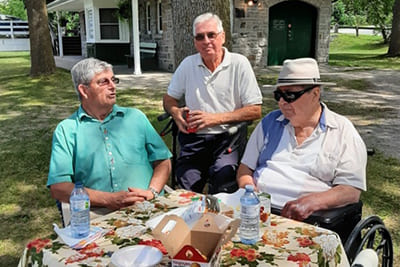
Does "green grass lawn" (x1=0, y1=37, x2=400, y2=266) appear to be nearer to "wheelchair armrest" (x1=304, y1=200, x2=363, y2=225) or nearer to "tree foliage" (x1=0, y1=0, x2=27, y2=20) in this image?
"wheelchair armrest" (x1=304, y1=200, x2=363, y2=225)

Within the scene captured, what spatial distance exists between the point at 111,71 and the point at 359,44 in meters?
28.2

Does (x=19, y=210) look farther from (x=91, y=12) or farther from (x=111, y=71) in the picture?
(x=91, y=12)

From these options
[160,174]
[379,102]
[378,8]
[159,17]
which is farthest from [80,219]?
[378,8]

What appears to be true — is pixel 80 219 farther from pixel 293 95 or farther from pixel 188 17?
pixel 188 17

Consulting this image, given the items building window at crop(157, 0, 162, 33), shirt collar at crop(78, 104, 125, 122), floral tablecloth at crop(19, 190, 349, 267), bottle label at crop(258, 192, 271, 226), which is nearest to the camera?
floral tablecloth at crop(19, 190, 349, 267)

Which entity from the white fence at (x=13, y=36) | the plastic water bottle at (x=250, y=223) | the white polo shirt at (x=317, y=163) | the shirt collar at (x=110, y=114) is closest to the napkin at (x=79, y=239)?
the plastic water bottle at (x=250, y=223)

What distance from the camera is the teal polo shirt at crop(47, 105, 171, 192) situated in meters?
2.22

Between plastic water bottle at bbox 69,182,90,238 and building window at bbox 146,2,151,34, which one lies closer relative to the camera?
plastic water bottle at bbox 69,182,90,238

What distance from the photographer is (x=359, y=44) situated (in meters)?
→ 27.8

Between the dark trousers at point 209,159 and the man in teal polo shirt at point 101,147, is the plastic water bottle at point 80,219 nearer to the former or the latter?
the man in teal polo shirt at point 101,147

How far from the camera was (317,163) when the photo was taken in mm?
2162

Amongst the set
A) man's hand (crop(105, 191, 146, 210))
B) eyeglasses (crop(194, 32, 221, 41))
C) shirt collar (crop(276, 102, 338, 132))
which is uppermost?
eyeglasses (crop(194, 32, 221, 41))

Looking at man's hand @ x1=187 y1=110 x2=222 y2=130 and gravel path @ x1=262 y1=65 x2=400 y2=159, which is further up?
man's hand @ x1=187 y1=110 x2=222 y2=130

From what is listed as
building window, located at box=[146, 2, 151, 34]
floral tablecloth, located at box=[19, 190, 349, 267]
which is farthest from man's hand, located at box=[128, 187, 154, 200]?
building window, located at box=[146, 2, 151, 34]
